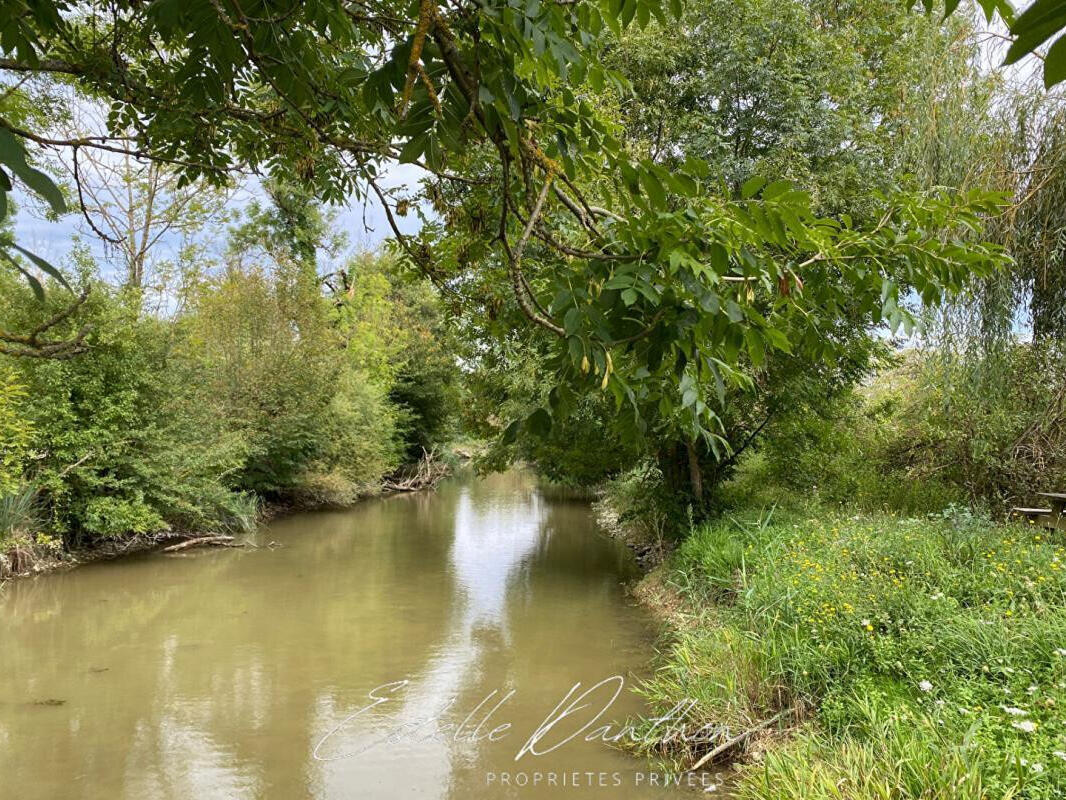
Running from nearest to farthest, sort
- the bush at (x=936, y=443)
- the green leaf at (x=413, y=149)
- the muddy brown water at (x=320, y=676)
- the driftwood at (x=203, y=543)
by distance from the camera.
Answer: the green leaf at (x=413, y=149) < the muddy brown water at (x=320, y=676) < the bush at (x=936, y=443) < the driftwood at (x=203, y=543)

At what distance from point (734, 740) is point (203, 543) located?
33.8 ft

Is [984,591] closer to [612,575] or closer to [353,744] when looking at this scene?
[353,744]

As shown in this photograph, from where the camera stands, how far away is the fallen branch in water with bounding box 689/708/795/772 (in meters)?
4.52

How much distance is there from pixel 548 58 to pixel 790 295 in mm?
771

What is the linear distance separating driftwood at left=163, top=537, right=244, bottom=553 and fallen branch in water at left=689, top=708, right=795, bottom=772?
977cm

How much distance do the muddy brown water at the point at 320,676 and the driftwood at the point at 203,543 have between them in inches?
7.7

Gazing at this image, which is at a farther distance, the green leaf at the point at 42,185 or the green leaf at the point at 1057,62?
the green leaf at the point at 42,185

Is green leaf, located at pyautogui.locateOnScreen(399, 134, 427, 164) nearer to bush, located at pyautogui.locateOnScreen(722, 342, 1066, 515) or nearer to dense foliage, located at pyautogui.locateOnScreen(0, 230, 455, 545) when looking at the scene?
dense foliage, located at pyautogui.locateOnScreen(0, 230, 455, 545)

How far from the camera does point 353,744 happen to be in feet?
16.8

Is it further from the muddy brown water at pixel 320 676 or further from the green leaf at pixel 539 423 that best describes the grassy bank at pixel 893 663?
the green leaf at pixel 539 423

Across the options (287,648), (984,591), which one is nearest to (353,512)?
(287,648)

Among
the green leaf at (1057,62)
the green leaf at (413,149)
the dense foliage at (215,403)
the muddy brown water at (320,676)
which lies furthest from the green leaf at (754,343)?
the dense foliage at (215,403)

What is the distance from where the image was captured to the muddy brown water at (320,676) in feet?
15.4

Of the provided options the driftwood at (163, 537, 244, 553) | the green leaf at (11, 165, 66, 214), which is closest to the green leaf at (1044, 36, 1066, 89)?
the green leaf at (11, 165, 66, 214)
